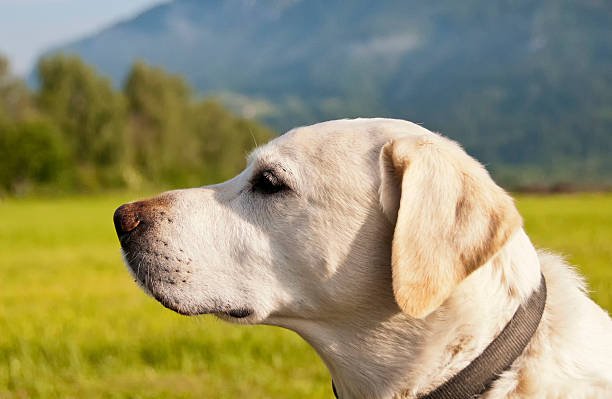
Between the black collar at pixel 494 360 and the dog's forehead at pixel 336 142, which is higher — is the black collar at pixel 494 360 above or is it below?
below

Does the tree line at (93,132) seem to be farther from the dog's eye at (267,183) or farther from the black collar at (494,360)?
the black collar at (494,360)

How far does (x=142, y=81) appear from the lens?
242 ft

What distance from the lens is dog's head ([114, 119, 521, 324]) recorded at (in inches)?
118

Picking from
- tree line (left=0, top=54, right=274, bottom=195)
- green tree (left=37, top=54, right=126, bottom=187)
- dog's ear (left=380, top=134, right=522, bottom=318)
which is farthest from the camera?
green tree (left=37, top=54, right=126, bottom=187)

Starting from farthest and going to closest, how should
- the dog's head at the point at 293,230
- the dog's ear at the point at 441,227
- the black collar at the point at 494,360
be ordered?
the dog's head at the point at 293,230 → the black collar at the point at 494,360 → the dog's ear at the point at 441,227

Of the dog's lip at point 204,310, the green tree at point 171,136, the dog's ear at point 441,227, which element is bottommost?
the green tree at point 171,136

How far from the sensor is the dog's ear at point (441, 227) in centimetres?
263

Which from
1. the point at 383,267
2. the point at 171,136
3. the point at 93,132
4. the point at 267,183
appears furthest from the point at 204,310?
the point at 171,136

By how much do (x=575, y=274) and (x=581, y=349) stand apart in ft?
1.77

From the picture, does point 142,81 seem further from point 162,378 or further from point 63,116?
point 162,378

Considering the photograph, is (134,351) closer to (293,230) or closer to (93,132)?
(293,230)

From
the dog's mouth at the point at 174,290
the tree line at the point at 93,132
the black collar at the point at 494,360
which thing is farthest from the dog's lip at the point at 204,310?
the tree line at the point at 93,132

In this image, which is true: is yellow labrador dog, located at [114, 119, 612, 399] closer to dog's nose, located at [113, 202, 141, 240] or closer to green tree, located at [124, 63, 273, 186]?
dog's nose, located at [113, 202, 141, 240]

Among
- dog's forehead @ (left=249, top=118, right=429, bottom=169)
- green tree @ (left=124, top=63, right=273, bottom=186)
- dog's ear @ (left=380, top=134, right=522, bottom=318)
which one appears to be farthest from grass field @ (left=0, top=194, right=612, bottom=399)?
green tree @ (left=124, top=63, right=273, bottom=186)
